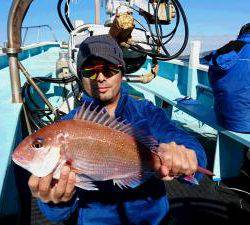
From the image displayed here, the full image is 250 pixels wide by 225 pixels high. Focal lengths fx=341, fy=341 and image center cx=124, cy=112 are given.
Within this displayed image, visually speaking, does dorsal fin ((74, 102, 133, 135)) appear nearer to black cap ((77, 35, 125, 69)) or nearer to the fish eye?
the fish eye

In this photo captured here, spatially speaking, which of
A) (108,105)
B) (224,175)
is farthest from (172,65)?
(108,105)

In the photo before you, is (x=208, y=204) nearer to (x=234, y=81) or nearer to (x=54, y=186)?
(x=234, y=81)

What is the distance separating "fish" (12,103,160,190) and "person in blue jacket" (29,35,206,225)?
0.65 ft

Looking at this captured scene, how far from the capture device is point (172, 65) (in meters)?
8.38

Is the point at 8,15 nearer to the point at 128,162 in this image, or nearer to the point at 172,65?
the point at 128,162

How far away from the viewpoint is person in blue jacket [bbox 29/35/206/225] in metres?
2.05

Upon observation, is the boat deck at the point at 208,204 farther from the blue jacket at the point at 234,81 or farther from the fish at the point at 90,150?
the fish at the point at 90,150

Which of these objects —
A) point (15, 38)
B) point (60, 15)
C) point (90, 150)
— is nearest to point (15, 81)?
point (15, 38)

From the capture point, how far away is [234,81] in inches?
163

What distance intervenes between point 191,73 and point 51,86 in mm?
3114

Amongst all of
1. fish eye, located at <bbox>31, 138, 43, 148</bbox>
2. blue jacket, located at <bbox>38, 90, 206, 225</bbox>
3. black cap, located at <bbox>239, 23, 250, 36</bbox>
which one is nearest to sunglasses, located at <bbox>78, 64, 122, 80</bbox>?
blue jacket, located at <bbox>38, 90, 206, 225</bbox>

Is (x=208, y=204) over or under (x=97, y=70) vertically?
under

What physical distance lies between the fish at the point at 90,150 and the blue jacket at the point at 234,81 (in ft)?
8.83

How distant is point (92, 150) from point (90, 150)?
0.01 meters
